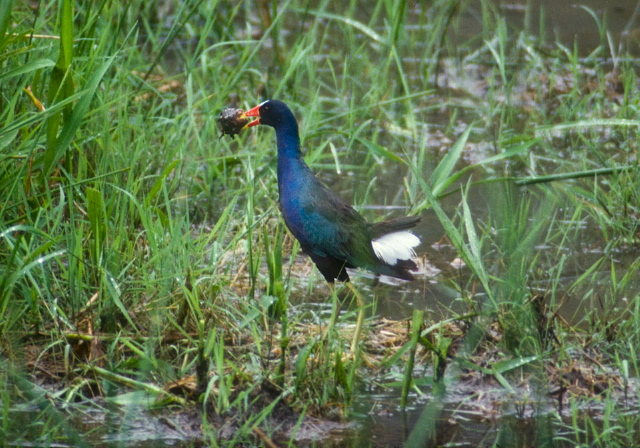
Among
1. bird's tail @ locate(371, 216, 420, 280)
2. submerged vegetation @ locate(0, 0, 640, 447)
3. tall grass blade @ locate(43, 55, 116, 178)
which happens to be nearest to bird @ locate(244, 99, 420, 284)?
bird's tail @ locate(371, 216, 420, 280)

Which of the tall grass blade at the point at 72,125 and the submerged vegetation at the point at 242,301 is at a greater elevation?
the tall grass blade at the point at 72,125

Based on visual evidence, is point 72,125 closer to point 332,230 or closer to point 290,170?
point 290,170

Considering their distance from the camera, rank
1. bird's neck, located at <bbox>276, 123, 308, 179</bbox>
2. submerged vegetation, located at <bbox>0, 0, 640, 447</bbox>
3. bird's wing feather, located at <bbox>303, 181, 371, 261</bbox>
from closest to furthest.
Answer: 1. submerged vegetation, located at <bbox>0, 0, 640, 447</bbox>
2. bird's wing feather, located at <bbox>303, 181, 371, 261</bbox>
3. bird's neck, located at <bbox>276, 123, 308, 179</bbox>

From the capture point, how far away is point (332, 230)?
3654 mm

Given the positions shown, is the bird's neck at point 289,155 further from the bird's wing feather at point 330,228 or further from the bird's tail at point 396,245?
the bird's tail at point 396,245

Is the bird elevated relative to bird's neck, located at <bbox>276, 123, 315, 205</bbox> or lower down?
lower down

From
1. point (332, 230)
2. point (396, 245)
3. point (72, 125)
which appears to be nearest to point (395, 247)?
point (396, 245)

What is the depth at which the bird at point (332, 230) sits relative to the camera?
3658mm

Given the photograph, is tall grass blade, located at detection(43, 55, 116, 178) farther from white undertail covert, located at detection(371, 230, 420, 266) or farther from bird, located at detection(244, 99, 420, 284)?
white undertail covert, located at detection(371, 230, 420, 266)

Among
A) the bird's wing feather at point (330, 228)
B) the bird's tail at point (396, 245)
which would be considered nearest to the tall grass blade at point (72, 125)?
the bird's wing feather at point (330, 228)

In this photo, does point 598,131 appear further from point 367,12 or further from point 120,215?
point 120,215

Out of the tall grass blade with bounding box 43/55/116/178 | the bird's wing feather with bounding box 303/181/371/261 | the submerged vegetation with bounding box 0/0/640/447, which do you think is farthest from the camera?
the bird's wing feather with bounding box 303/181/371/261

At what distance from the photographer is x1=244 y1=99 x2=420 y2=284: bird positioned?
366 cm

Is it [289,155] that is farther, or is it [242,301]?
[289,155]
